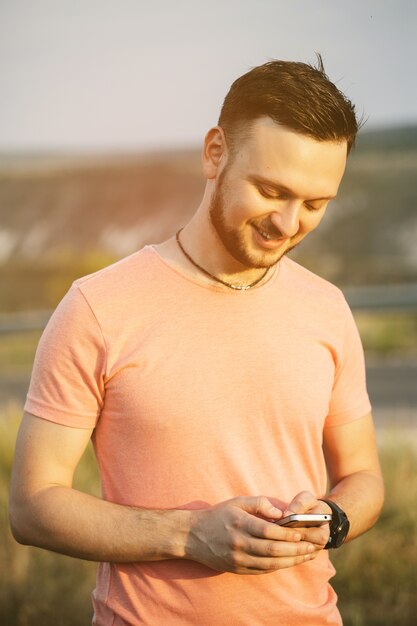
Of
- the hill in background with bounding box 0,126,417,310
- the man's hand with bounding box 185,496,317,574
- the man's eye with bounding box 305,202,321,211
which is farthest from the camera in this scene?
the hill in background with bounding box 0,126,417,310

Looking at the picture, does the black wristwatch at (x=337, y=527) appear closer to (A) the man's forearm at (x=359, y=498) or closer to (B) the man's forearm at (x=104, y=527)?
(A) the man's forearm at (x=359, y=498)

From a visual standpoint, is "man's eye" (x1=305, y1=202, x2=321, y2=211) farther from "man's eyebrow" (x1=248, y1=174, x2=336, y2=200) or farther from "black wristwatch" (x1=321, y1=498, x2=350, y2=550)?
"black wristwatch" (x1=321, y1=498, x2=350, y2=550)

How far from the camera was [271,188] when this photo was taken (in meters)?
1.50

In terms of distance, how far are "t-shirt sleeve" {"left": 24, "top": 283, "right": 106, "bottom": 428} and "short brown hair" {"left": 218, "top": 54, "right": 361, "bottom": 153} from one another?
0.39 metres

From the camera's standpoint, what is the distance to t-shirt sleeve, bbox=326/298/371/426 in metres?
1.70

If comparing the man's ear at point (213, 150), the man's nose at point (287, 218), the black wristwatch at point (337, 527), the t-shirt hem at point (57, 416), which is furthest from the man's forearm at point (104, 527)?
the man's ear at point (213, 150)

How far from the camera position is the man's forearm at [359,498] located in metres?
1.67

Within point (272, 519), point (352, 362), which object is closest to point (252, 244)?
point (352, 362)

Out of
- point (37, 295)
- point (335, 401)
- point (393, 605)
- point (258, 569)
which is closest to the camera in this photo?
point (258, 569)

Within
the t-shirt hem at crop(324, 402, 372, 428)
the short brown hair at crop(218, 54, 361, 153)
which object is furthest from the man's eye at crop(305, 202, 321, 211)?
the t-shirt hem at crop(324, 402, 372, 428)

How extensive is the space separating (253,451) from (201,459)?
93mm

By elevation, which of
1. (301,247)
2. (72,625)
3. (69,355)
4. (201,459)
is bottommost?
(72,625)

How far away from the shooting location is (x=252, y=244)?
1528mm

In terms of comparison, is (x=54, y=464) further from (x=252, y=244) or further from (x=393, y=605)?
(x=393, y=605)
